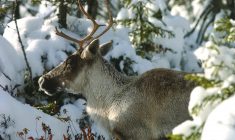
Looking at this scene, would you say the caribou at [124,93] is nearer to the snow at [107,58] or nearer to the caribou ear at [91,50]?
the caribou ear at [91,50]

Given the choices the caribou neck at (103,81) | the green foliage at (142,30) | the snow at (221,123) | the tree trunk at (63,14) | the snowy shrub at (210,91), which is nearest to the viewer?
the snow at (221,123)

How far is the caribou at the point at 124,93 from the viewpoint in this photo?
650 centimetres

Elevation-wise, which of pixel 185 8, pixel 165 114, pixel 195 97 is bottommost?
Result: pixel 185 8

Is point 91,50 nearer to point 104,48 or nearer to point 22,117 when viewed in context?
point 104,48

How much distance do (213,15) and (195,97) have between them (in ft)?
45.5

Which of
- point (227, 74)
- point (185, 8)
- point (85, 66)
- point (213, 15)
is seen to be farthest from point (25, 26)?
point (185, 8)

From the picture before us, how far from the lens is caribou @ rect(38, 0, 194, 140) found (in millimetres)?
6496

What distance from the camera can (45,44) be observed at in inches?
381

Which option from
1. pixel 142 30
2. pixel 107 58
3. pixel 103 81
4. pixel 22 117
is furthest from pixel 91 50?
pixel 142 30

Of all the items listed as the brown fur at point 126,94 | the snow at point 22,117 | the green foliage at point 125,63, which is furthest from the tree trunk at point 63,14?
the snow at point 22,117

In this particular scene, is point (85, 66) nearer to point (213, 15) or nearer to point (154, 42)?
point (154, 42)

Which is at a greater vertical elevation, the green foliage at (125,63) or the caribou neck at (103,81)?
the caribou neck at (103,81)

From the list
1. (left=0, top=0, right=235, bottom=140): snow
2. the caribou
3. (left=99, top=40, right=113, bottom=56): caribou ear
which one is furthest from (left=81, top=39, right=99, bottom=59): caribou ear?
(left=0, top=0, right=235, bottom=140): snow

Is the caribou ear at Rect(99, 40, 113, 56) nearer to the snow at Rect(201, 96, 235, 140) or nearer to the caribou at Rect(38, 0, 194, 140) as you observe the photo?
the caribou at Rect(38, 0, 194, 140)
